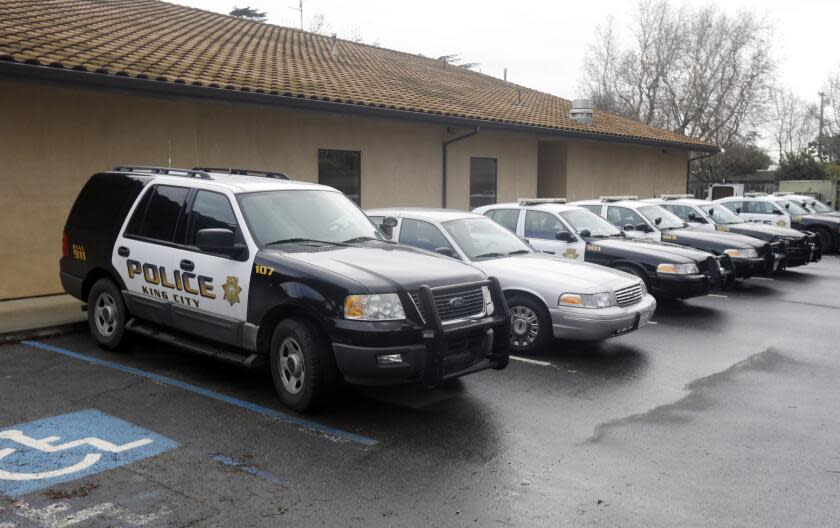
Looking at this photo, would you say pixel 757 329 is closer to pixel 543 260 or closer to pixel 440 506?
pixel 543 260

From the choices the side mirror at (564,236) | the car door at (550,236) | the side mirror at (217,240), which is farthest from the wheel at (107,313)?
the side mirror at (564,236)

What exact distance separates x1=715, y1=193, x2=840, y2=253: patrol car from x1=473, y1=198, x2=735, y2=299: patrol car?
35.8ft

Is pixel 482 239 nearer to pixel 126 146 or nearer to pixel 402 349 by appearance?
pixel 402 349

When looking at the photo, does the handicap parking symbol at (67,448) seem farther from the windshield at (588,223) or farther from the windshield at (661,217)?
the windshield at (661,217)

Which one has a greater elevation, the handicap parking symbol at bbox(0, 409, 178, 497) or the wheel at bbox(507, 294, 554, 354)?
the wheel at bbox(507, 294, 554, 354)

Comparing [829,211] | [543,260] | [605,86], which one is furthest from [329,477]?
[605,86]

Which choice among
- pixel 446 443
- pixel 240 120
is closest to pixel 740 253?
pixel 240 120

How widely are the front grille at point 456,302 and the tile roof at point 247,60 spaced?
20.9ft

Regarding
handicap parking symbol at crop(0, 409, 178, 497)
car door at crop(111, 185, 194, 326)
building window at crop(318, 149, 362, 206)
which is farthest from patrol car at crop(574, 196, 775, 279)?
handicap parking symbol at crop(0, 409, 178, 497)

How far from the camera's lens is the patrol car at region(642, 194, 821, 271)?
592 inches

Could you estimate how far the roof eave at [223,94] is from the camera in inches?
355

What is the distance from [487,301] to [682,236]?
→ 8038 mm

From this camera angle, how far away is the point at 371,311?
18.0 ft

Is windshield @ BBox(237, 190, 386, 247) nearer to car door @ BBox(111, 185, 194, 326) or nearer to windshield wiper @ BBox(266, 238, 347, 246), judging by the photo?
windshield wiper @ BBox(266, 238, 347, 246)
